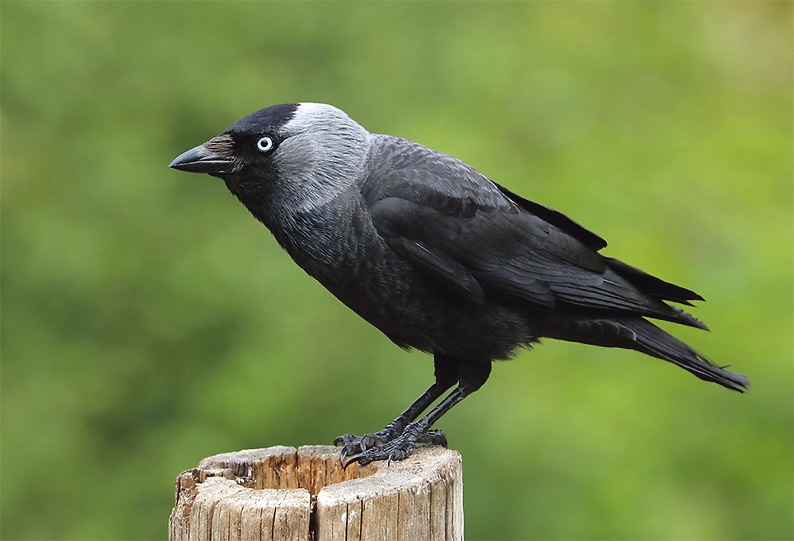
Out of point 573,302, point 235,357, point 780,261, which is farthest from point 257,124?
point 780,261

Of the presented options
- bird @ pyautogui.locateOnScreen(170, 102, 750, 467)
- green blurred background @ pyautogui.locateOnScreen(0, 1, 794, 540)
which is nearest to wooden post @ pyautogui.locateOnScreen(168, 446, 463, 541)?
bird @ pyautogui.locateOnScreen(170, 102, 750, 467)

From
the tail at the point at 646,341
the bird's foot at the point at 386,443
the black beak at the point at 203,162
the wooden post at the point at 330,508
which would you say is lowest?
the wooden post at the point at 330,508

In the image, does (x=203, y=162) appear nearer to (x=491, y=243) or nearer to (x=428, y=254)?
(x=428, y=254)

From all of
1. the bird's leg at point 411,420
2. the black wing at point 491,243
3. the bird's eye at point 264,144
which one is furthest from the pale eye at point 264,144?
the bird's leg at point 411,420

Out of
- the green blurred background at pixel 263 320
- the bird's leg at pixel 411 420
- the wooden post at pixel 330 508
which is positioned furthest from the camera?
the green blurred background at pixel 263 320

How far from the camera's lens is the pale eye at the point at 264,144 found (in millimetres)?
4070

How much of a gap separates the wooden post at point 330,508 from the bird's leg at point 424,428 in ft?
0.78

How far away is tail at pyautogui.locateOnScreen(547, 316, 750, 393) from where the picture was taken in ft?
14.2

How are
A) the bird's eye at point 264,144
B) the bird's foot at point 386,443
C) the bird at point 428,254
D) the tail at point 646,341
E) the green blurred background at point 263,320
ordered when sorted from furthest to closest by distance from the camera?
1. the green blurred background at point 263,320
2. the tail at point 646,341
3. the bird's eye at point 264,144
4. the bird at point 428,254
5. the bird's foot at point 386,443

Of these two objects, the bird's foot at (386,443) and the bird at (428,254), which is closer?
the bird's foot at (386,443)

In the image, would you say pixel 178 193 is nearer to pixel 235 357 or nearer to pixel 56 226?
pixel 56 226

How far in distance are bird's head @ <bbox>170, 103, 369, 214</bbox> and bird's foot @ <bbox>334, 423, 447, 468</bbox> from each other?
1000 millimetres

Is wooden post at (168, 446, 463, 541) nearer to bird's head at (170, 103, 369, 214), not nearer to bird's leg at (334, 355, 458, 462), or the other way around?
bird's leg at (334, 355, 458, 462)

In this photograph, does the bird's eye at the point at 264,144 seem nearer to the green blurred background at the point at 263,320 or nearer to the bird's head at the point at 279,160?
the bird's head at the point at 279,160
